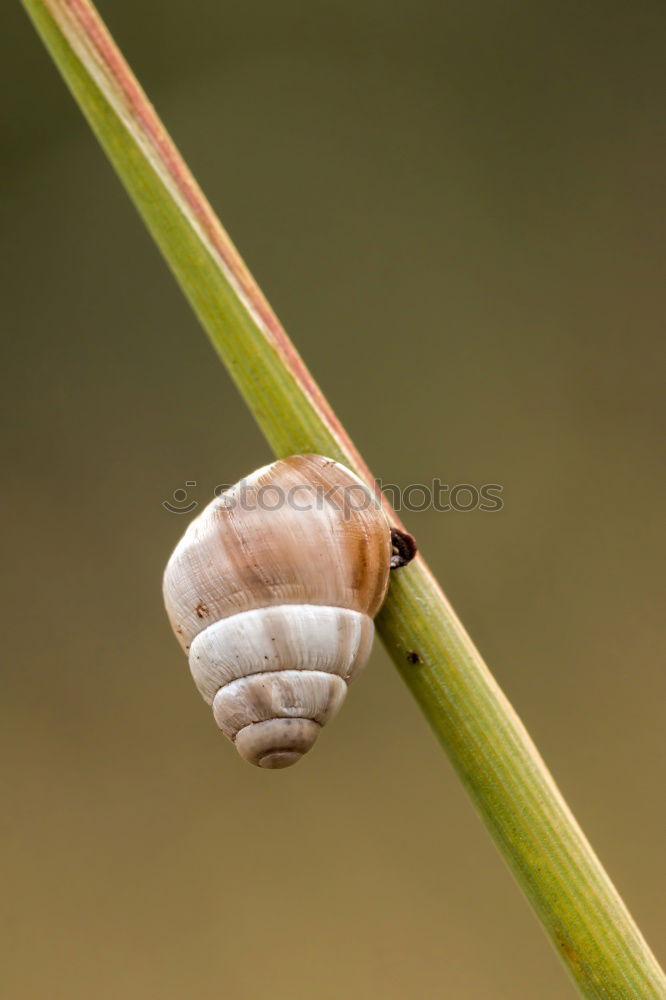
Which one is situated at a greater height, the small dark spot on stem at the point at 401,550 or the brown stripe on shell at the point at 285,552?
the brown stripe on shell at the point at 285,552

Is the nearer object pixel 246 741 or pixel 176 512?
pixel 246 741

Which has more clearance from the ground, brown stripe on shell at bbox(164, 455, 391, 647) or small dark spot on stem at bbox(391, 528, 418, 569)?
brown stripe on shell at bbox(164, 455, 391, 647)

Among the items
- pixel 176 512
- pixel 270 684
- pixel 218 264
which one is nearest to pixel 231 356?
pixel 218 264

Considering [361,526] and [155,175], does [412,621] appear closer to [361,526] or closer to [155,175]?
[361,526]

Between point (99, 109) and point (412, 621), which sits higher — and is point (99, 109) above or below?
above

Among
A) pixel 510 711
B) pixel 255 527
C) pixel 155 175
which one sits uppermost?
pixel 155 175
